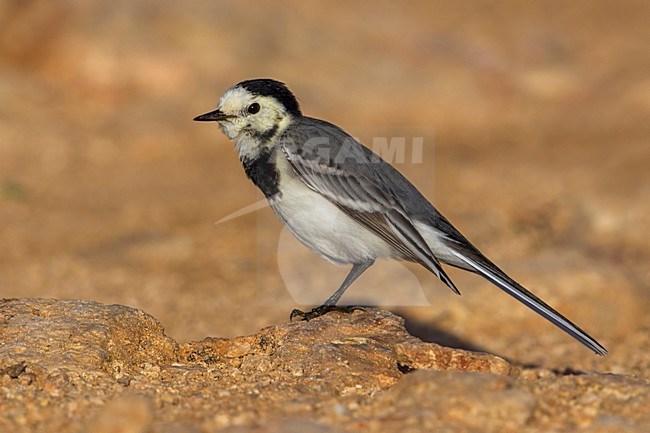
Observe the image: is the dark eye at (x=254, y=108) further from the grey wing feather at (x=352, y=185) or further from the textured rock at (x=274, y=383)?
the textured rock at (x=274, y=383)

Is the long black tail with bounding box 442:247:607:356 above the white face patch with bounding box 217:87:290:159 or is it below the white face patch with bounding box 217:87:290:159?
below

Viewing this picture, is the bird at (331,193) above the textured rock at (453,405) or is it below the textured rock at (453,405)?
above

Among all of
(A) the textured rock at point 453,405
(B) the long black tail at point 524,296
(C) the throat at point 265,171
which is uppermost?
(C) the throat at point 265,171

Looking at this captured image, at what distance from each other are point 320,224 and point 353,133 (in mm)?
8154

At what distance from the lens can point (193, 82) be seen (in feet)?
48.8

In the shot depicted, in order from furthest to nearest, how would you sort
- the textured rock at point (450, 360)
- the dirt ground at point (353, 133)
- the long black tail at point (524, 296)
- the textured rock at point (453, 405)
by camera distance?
the dirt ground at point (353, 133) → the long black tail at point (524, 296) → the textured rock at point (450, 360) → the textured rock at point (453, 405)

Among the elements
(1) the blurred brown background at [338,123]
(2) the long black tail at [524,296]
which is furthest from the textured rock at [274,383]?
(1) the blurred brown background at [338,123]

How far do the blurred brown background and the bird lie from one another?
7.65 feet

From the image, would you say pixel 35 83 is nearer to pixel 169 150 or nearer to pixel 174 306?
pixel 169 150

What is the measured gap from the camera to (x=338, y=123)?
14578 mm

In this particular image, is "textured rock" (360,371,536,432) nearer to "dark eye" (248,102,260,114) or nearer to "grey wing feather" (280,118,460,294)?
"grey wing feather" (280,118,460,294)

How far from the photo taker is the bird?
6.13 m

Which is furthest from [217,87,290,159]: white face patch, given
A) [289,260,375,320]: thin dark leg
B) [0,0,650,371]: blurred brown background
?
[0,0,650,371]: blurred brown background

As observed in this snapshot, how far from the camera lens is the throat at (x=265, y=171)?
6168mm
